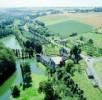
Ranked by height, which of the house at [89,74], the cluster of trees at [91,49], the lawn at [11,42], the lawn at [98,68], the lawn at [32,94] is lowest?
the lawn at [11,42]

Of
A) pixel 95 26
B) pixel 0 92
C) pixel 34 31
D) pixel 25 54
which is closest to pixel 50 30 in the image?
pixel 34 31

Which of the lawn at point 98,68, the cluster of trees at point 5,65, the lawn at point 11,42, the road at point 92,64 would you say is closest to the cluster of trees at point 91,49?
the road at point 92,64

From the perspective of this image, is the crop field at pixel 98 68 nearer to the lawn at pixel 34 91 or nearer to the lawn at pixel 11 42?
the lawn at pixel 34 91

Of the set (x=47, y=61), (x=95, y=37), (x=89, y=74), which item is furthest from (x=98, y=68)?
(x=95, y=37)

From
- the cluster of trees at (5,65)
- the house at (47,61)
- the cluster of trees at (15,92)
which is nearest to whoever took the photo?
the cluster of trees at (15,92)

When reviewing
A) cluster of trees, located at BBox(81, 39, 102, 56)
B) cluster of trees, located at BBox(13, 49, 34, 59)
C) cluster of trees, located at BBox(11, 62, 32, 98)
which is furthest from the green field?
cluster of trees, located at BBox(11, 62, 32, 98)

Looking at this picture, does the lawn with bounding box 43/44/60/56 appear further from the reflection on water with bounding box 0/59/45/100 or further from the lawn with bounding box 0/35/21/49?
the lawn with bounding box 0/35/21/49

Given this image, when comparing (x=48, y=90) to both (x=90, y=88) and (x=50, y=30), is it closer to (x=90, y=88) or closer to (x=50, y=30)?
(x=90, y=88)

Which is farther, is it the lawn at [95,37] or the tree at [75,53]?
the lawn at [95,37]
